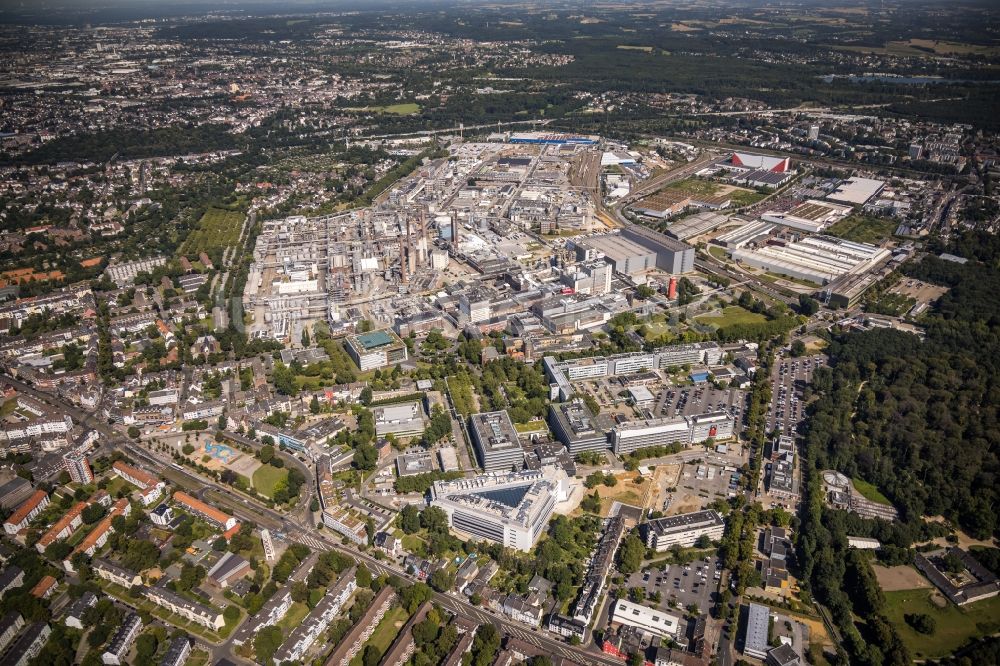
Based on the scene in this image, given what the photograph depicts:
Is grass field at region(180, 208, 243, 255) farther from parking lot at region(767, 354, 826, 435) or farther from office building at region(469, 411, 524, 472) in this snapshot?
parking lot at region(767, 354, 826, 435)

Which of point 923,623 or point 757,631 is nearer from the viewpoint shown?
point 757,631

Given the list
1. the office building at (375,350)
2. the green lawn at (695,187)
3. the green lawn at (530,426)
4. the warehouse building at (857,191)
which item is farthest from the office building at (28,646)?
the warehouse building at (857,191)

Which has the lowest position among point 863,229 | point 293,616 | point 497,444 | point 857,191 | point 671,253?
point 293,616

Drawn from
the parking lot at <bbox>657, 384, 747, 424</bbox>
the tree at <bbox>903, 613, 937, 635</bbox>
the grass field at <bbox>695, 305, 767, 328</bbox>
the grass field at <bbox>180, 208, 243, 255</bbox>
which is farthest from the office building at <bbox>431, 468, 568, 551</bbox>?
the grass field at <bbox>180, 208, 243, 255</bbox>

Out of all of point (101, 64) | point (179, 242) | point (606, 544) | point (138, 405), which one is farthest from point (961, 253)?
point (101, 64)

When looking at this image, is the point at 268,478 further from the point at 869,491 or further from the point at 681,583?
the point at 869,491

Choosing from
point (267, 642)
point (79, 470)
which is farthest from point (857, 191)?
point (79, 470)

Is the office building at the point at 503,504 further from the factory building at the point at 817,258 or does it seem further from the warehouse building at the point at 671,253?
the factory building at the point at 817,258
